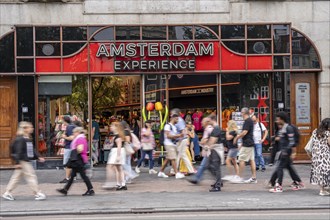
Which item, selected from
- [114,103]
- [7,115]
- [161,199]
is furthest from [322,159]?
[7,115]

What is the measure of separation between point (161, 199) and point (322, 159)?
3634 millimetres

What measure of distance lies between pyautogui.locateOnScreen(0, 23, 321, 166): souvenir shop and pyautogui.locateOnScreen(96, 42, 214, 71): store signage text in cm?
3

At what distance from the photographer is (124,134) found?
47.3 ft

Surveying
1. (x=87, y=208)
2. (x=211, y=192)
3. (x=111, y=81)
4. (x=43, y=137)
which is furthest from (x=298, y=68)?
(x=87, y=208)

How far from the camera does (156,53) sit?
1891cm

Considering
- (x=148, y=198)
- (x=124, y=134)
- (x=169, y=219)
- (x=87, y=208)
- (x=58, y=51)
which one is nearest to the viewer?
(x=169, y=219)

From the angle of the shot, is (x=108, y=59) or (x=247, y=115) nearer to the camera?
(x=247, y=115)

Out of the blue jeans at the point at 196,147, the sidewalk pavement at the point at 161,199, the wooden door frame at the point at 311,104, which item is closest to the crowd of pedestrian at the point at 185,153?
the sidewalk pavement at the point at 161,199

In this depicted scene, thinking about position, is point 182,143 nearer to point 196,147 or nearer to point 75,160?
point 196,147

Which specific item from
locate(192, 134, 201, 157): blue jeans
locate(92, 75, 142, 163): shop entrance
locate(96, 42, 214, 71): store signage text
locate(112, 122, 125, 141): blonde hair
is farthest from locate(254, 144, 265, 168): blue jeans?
locate(112, 122, 125, 141): blonde hair

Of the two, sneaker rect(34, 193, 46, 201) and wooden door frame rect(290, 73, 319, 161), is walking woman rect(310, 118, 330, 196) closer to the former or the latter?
sneaker rect(34, 193, 46, 201)

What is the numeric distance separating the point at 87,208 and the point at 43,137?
317 inches

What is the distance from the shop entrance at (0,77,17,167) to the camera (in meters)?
18.8

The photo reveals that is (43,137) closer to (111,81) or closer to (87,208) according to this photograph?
(111,81)
